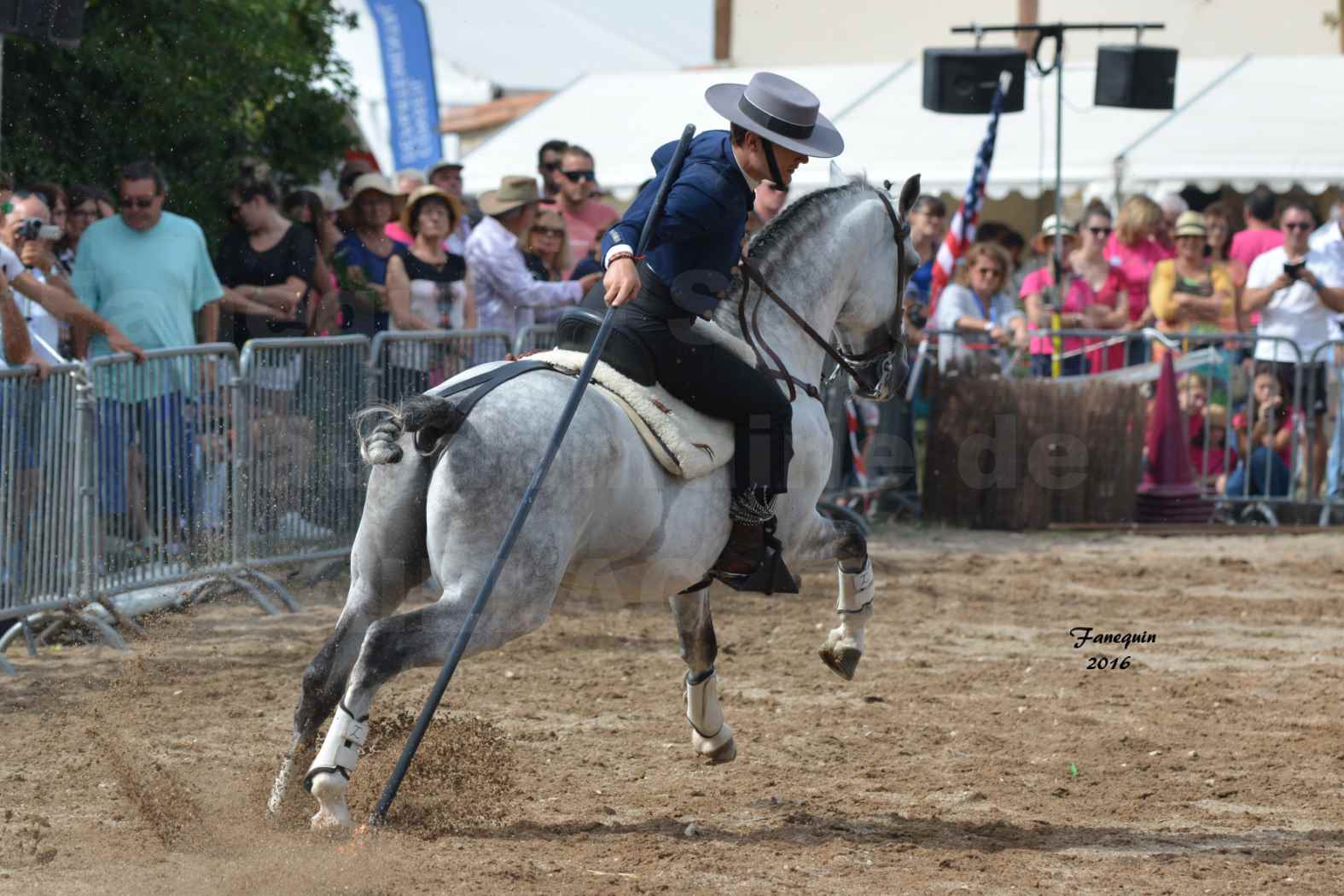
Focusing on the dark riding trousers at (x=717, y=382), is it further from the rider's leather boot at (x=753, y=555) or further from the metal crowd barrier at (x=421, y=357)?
the metal crowd barrier at (x=421, y=357)

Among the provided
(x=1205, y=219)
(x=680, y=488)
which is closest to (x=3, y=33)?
(x=680, y=488)

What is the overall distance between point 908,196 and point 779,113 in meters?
1.15

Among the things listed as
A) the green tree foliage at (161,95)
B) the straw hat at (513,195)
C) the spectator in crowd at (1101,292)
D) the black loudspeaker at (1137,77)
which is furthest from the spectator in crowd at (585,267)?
the black loudspeaker at (1137,77)

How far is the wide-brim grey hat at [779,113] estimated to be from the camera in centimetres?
597

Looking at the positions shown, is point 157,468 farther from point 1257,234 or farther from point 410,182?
point 1257,234

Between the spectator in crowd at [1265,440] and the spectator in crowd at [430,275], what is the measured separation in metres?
5.98

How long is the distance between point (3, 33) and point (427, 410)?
3146mm

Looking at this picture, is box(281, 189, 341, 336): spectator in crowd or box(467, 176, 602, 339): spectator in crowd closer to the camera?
box(281, 189, 341, 336): spectator in crowd

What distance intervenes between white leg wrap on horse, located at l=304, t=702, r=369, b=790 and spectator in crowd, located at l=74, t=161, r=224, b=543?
379cm

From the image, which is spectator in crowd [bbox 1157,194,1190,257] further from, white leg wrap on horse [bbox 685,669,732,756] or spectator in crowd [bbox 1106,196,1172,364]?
white leg wrap on horse [bbox 685,669,732,756]

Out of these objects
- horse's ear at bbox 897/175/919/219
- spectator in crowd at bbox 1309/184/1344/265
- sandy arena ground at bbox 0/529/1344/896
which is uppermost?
spectator in crowd at bbox 1309/184/1344/265

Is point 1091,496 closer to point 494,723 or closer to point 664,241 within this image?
point 494,723

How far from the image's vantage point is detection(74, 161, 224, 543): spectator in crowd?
882 centimetres

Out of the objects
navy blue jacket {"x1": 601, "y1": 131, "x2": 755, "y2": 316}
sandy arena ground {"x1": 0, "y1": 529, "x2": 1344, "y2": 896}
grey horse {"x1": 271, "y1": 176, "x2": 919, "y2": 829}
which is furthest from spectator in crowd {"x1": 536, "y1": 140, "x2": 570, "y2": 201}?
navy blue jacket {"x1": 601, "y1": 131, "x2": 755, "y2": 316}
